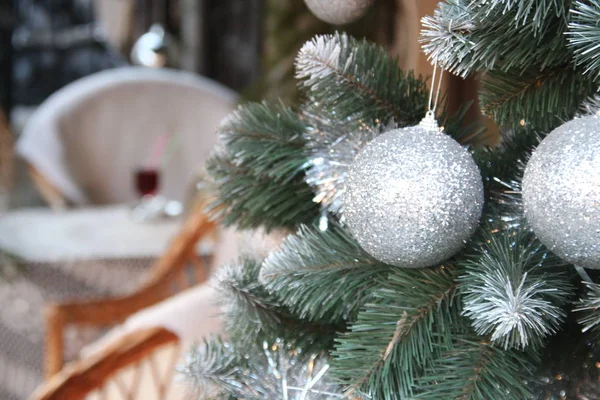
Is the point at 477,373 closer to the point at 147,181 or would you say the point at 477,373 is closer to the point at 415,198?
the point at 415,198

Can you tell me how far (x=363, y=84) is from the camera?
0.38 m

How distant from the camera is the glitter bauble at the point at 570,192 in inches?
10.3

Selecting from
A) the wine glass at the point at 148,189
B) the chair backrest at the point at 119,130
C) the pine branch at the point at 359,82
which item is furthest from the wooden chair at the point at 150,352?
the chair backrest at the point at 119,130

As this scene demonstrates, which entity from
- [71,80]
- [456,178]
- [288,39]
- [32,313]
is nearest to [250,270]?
[456,178]

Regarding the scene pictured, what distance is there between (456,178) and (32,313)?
1.14 meters

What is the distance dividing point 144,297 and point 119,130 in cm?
124

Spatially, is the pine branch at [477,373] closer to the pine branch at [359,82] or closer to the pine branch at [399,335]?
the pine branch at [399,335]

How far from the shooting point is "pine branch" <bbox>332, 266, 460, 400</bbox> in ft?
1.01

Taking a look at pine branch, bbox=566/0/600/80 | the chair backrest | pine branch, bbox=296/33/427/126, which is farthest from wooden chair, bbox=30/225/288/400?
the chair backrest

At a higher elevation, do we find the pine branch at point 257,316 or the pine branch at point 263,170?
the pine branch at point 263,170

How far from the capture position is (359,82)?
1.23 ft

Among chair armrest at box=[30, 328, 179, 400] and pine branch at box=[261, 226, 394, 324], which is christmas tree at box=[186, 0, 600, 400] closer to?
pine branch at box=[261, 226, 394, 324]

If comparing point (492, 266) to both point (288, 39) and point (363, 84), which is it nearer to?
point (363, 84)

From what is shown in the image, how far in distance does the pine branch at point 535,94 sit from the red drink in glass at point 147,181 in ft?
4.12
